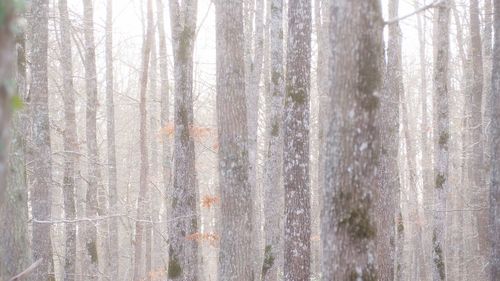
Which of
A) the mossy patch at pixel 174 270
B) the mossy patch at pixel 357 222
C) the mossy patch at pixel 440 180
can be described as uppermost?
the mossy patch at pixel 440 180

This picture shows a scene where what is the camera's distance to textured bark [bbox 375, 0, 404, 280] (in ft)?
35.2

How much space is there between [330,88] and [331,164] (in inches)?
26.6

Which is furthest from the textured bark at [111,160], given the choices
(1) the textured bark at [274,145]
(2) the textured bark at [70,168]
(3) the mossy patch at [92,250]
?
(1) the textured bark at [274,145]

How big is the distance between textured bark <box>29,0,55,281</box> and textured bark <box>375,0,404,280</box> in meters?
5.59

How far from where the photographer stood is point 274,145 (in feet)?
41.8

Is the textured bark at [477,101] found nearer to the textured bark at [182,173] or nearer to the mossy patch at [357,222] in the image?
the textured bark at [182,173]

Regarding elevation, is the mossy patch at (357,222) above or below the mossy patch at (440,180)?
below

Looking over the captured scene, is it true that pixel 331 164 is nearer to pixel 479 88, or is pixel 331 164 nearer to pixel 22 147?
pixel 22 147

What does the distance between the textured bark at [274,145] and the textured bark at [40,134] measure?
4.34m

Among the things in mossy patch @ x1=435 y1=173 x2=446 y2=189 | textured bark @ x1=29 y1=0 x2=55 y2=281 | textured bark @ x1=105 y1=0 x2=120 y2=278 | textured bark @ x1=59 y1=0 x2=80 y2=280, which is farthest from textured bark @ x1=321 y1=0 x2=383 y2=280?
textured bark @ x1=105 y1=0 x2=120 y2=278

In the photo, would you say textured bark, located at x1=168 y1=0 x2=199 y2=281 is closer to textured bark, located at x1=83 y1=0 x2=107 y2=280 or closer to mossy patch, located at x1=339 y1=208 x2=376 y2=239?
textured bark, located at x1=83 y1=0 x2=107 y2=280

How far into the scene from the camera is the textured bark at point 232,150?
895 cm

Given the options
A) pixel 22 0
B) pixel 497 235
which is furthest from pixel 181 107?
pixel 22 0

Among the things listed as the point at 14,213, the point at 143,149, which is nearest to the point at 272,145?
the point at 143,149
